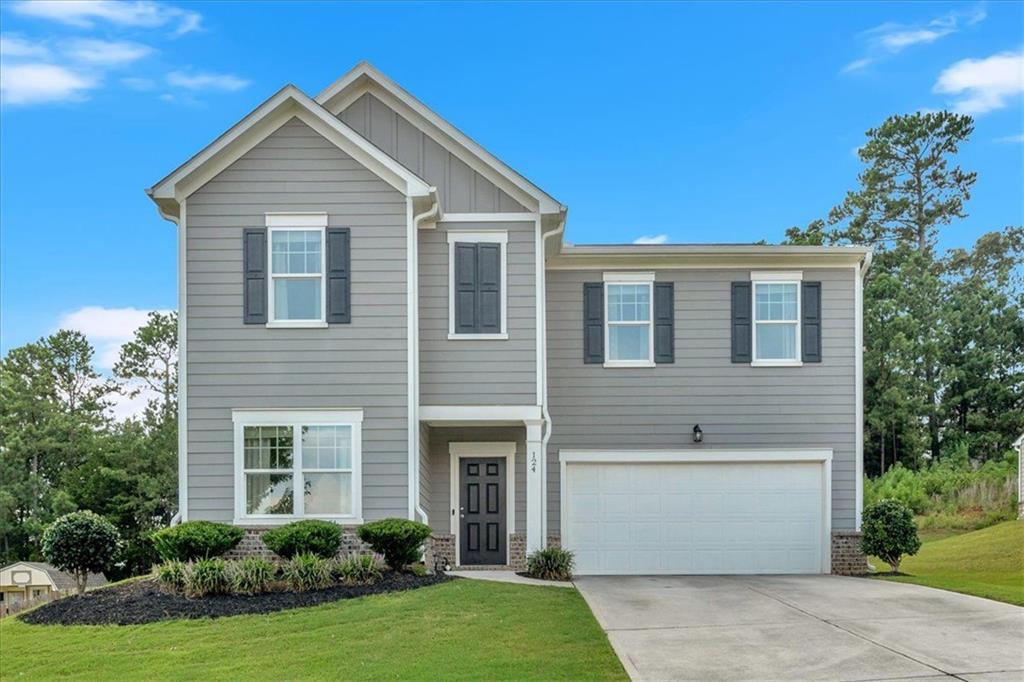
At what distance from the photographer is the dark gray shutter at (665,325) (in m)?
19.7

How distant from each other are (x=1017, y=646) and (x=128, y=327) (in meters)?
38.7

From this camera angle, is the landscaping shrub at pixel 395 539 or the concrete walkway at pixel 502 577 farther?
the concrete walkway at pixel 502 577

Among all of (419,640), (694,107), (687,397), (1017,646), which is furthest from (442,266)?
(694,107)

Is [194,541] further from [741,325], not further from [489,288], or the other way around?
[741,325]

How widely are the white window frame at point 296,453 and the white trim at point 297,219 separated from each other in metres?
2.84

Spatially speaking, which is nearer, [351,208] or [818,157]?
[351,208]

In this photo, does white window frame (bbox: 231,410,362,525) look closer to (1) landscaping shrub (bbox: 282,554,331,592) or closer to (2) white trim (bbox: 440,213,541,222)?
(1) landscaping shrub (bbox: 282,554,331,592)

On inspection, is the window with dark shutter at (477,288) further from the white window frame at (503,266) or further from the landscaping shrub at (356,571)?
the landscaping shrub at (356,571)

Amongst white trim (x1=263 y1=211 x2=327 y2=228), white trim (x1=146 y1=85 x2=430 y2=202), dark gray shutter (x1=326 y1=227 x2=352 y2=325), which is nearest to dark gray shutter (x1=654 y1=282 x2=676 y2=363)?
white trim (x1=146 y1=85 x2=430 y2=202)

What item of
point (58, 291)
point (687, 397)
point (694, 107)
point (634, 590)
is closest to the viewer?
point (634, 590)

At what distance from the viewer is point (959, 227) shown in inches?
1767

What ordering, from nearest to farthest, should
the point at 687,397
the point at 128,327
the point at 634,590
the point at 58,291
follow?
the point at 634,590
the point at 687,397
the point at 58,291
the point at 128,327

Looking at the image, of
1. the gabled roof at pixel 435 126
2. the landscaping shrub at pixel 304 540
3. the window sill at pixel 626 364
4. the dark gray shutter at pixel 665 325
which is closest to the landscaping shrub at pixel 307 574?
the landscaping shrub at pixel 304 540

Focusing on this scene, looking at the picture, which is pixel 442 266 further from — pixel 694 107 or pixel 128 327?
pixel 128 327
